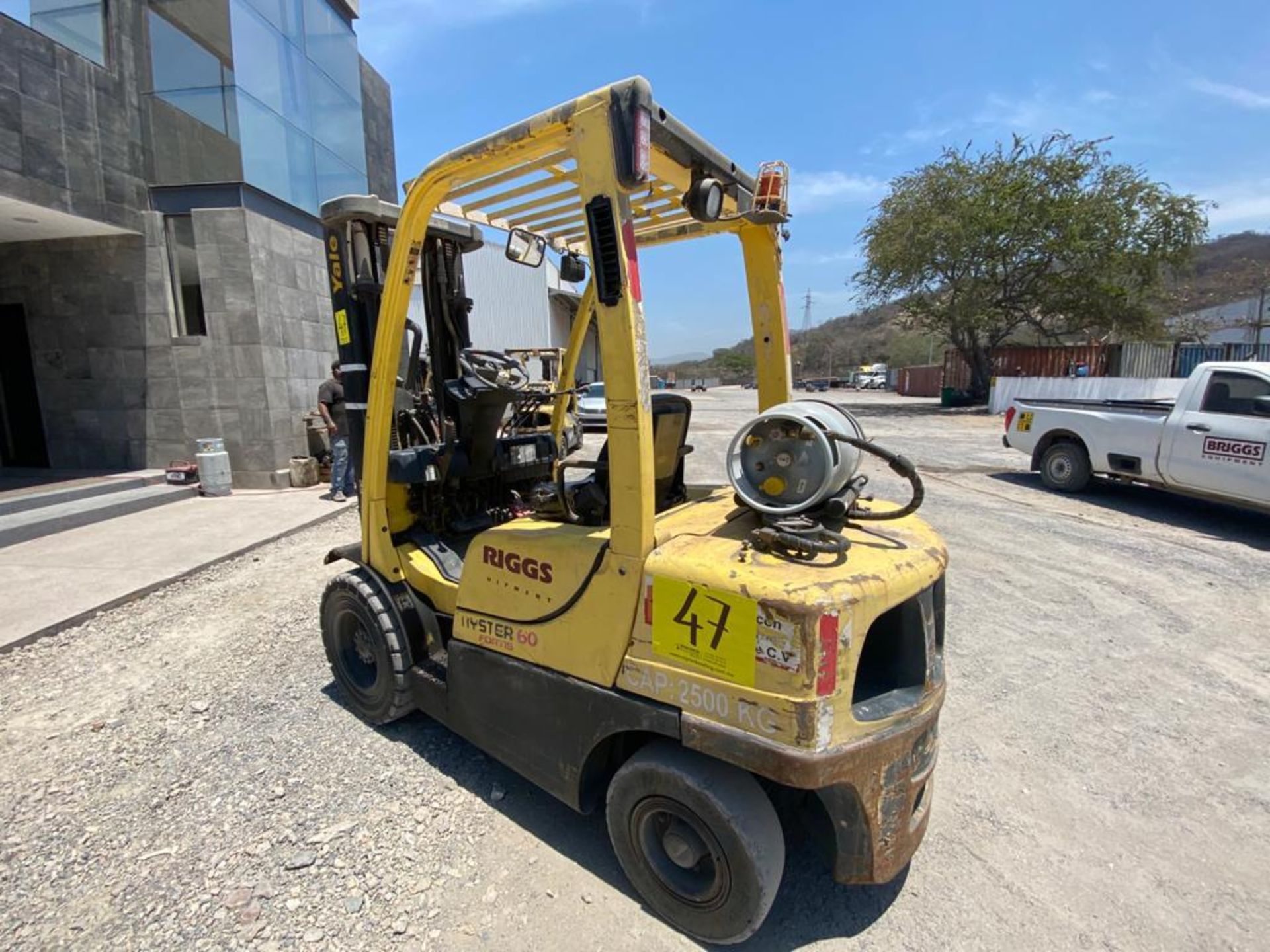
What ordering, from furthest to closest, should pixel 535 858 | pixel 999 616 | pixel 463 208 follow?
pixel 999 616, pixel 463 208, pixel 535 858

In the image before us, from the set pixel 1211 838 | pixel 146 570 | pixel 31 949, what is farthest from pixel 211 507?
pixel 1211 838

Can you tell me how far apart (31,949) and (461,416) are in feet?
8.20

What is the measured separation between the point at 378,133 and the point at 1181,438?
58.7 ft

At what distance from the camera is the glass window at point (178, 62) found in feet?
28.7

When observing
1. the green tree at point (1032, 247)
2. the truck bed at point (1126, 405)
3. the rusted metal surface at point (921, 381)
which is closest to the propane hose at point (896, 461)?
the truck bed at point (1126, 405)

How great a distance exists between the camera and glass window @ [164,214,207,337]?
8.95 metres

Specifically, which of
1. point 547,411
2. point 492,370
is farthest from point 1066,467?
point 492,370

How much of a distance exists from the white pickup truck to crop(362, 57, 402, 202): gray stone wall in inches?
580

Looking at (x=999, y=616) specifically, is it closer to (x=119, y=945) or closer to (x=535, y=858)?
(x=535, y=858)

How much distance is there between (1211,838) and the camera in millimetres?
2496

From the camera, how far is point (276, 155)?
9500mm

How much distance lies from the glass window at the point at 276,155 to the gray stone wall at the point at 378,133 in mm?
5054

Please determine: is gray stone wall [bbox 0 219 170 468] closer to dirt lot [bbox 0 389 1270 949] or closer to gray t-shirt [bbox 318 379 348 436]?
gray t-shirt [bbox 318 379 348 436]

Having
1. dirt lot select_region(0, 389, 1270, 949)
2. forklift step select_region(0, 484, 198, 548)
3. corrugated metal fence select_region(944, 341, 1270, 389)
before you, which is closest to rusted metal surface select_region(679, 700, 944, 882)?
dirt lot select_region(0, 389, 1270, 949)
